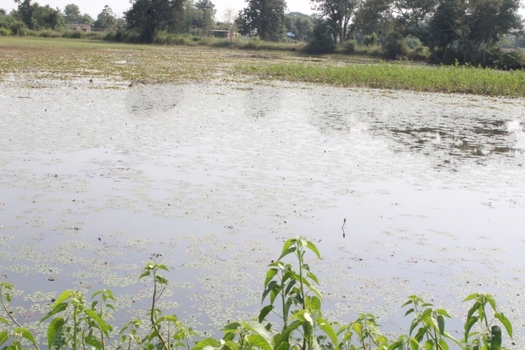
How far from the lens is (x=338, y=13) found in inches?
1629

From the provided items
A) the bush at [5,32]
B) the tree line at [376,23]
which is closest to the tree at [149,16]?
the tree line at [376,23]

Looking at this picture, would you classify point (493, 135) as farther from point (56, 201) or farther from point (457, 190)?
point (56, 201)

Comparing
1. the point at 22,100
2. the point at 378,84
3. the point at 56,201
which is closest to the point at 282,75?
the point at 378,84

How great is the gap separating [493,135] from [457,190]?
384cm

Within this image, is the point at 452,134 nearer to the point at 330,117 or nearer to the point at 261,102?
the point at 330,117

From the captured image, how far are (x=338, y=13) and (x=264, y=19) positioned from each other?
7669 mm

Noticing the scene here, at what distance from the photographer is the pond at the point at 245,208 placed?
10.8ft

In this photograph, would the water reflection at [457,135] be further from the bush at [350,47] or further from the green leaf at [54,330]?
the bush at [350,47]

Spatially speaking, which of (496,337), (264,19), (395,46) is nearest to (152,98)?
(496,337)

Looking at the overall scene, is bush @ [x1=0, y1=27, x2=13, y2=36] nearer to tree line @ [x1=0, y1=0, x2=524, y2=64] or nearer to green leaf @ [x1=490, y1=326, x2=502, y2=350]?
tree line @ [x1=0, y1=0, x2=524, y2=64]

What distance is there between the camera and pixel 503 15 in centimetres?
2722

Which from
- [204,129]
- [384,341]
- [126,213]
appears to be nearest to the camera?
[384,341]

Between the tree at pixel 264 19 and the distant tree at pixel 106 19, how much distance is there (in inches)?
942

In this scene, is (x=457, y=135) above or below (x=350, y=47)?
below
